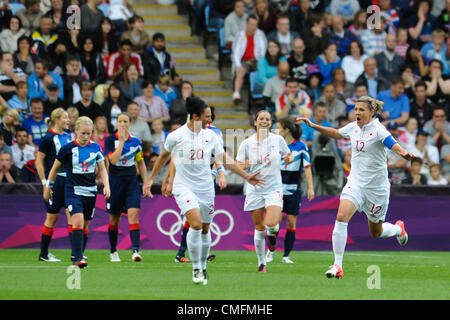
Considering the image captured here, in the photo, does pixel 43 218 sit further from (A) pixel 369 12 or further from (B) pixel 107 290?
(A) pixel 369 12

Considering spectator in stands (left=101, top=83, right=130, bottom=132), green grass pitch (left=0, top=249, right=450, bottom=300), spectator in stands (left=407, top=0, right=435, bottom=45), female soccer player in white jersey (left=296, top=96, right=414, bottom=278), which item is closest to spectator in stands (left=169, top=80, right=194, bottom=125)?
spectator in stands (left=101, top=83, right=130, bottom=132)

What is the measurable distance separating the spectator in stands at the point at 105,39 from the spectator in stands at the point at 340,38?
5.68 m

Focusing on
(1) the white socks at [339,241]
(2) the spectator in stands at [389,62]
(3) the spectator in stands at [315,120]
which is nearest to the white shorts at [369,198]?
(1) the white socks at [339,241]

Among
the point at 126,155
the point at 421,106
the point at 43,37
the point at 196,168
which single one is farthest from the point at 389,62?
the point at 196,168

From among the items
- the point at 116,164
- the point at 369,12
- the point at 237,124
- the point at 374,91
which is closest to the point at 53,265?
the point at 116,164

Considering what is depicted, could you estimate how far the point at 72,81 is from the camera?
2233 centimetres

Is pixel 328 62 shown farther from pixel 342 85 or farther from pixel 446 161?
pixel 446 161

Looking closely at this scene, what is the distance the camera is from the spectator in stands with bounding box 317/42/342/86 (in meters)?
24.5

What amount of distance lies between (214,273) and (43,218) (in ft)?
21.0

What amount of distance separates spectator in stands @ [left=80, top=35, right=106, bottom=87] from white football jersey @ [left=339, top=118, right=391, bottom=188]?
33.4 feet

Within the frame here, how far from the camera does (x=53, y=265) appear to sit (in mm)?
15789

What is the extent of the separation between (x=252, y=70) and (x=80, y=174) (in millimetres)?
9890

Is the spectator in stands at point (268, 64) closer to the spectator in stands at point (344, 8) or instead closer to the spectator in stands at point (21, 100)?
the spectator in stands at point (344, 8)

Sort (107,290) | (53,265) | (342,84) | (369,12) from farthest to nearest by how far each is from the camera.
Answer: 1. (369,12)
2. (342,84)
3. (53,265)
4. (107,290)
